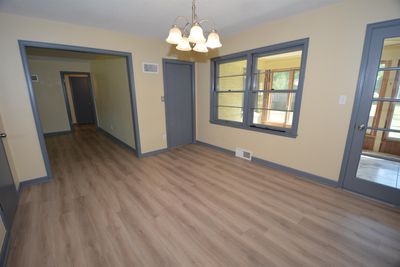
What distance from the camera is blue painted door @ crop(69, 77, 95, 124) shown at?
714cm

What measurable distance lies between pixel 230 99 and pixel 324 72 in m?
1.93

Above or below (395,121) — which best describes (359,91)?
above

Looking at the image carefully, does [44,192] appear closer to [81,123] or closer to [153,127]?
[153,127]

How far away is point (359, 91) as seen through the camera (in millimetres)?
2172

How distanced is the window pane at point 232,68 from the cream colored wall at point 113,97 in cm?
215

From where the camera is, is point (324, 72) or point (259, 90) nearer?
point (324, 72)

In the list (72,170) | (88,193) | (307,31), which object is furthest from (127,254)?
(307,31)

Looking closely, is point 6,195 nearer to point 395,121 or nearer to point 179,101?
point 179,101

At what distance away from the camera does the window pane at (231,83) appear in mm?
3686

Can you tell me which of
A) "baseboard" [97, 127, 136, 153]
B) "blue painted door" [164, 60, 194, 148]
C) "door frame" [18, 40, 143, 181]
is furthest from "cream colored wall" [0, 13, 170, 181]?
"baseboard" [97, 127, 136, 153]

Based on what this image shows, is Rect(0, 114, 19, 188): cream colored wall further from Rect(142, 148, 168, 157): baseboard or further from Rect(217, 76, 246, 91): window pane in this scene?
Rect(217, 76, 246, 91): window pane

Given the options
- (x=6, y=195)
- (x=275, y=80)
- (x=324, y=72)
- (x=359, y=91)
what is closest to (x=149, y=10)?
(x=275, y=80)

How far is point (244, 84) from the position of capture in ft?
11.6

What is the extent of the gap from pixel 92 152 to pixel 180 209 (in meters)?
3.18
